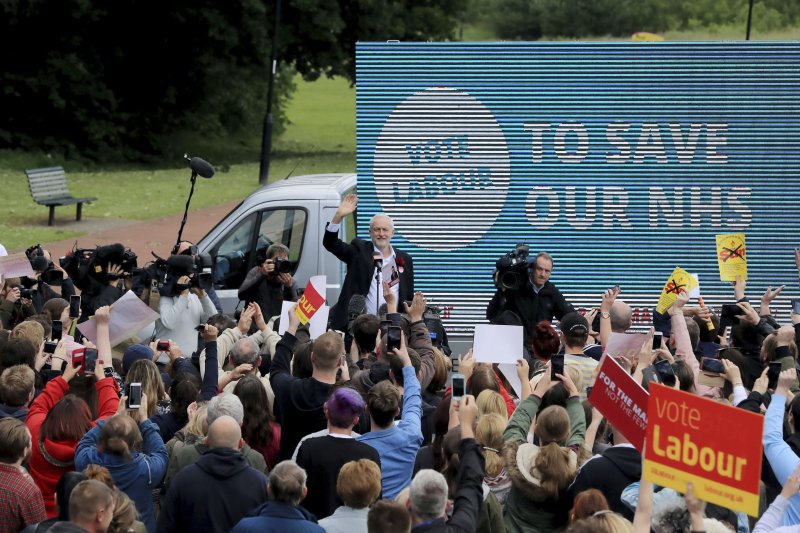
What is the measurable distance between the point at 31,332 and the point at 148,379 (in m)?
1.41

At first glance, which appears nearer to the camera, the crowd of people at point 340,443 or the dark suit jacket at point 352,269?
the crowd of people at point 340,443

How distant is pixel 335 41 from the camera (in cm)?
3438

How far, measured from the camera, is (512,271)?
1045cm

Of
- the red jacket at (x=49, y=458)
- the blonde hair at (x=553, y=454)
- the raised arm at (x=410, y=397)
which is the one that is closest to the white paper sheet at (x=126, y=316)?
the red jacket at (x=49, y=458)

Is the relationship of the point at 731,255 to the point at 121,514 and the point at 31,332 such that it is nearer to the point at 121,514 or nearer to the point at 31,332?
the point at 31,332

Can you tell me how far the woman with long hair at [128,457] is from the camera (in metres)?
6.08

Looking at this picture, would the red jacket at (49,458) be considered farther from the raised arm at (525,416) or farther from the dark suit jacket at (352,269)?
the dark suit jacket at (352,269)

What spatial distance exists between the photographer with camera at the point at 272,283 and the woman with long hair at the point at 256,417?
135 inches

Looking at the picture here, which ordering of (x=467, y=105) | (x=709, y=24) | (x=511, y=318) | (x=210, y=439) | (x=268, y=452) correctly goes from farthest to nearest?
(x=709, y=24) < (x=467, y=105) < (x=511, y=318) < (x=268, y=452) < (x=210, y=439)

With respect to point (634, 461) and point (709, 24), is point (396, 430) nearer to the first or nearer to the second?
point (634, 461)

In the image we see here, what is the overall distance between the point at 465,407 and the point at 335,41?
1162 inches

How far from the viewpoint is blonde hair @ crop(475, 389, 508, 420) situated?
680cm

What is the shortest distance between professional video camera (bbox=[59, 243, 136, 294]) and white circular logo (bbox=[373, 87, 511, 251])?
7.91 ft

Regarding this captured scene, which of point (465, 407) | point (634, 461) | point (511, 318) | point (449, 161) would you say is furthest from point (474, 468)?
point (449, 161)
